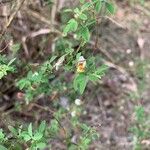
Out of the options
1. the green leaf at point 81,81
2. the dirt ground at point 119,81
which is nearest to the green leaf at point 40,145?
the green leaf at point 81,81

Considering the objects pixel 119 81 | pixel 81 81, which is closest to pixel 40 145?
pixel 81 81

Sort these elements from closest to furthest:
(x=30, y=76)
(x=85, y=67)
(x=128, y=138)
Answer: (x=85, y=67)
(x=30, y=76)
(x=128, y=138)

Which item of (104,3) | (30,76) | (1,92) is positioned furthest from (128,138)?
(104,3)

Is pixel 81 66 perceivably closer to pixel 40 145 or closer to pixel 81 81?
pixel 81 81

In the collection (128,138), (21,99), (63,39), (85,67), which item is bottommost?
(128,138)

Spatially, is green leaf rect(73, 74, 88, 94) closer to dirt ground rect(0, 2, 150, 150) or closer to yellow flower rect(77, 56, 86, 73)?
yellow flower rect(77, 56, 86, 73)

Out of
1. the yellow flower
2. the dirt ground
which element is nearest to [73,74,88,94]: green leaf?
the yellow flower

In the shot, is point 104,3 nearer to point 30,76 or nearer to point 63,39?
point 30,76

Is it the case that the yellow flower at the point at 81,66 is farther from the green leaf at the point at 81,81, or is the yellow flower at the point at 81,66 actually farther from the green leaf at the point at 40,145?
the green leaf at the point at 40,145

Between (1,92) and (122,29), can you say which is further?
(122,29)

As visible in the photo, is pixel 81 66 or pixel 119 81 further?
pixel 119 81

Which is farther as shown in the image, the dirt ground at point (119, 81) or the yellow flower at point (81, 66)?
the dirt ground at point (119, 81)
